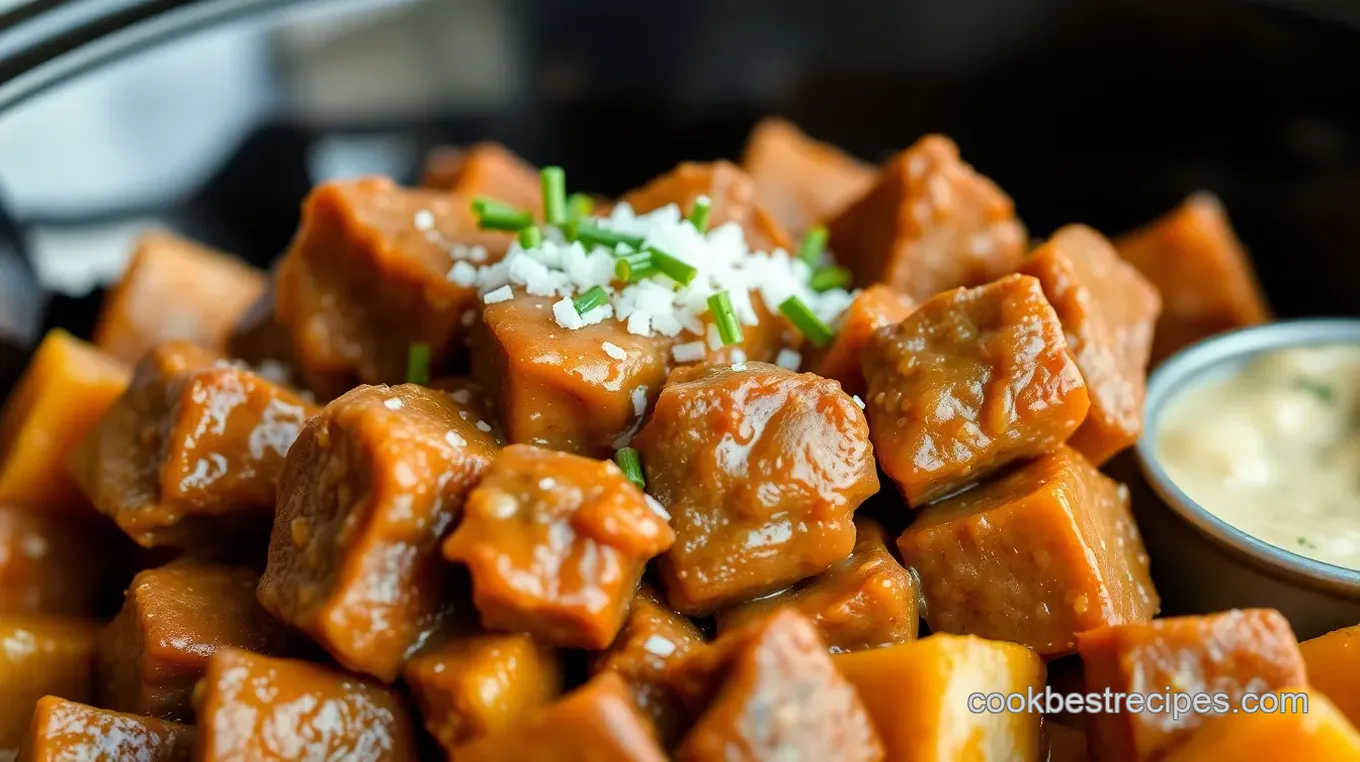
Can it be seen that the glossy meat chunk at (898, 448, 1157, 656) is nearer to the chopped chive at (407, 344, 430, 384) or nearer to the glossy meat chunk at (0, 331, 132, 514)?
the chopped chive at (407, 344, 430, 384)

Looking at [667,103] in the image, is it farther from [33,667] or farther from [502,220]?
[33,667]

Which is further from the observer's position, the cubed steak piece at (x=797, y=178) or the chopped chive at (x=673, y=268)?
the cubed steak piece at (x=797, y=178)

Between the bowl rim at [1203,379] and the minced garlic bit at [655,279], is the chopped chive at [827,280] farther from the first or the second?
the bowl rim at [1203,379]

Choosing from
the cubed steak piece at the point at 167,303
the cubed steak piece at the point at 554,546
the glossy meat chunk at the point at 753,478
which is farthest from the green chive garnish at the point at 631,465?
the cubed steak piece at the point at 167,303

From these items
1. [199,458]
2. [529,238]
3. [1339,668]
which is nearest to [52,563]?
[199,458]

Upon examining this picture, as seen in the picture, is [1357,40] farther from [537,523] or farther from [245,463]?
[245,463]

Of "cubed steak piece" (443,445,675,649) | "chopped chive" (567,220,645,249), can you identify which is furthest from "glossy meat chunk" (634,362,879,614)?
"chopped chive" (567,220,645,249)
